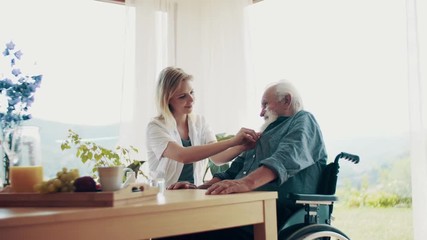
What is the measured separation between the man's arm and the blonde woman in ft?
2.35

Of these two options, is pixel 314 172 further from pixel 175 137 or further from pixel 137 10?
pixel 137 10

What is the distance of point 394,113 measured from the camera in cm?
339

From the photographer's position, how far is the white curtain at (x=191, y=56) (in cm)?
432

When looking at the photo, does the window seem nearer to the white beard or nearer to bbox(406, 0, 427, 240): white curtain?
the white beard

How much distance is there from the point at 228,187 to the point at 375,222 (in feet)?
6.55

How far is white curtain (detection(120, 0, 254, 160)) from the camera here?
14.2ft

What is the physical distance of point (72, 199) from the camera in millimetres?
1551

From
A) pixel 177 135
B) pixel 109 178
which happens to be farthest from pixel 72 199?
pixel 177 135

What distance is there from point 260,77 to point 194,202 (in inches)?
106

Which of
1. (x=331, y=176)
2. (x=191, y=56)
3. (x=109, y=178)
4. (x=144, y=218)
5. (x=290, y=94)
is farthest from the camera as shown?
(x=191, y=56)

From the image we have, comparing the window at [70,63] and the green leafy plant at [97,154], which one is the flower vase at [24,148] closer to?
the green leafy plant at [97,154]

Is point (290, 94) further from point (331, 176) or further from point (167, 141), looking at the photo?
point (167, 141)

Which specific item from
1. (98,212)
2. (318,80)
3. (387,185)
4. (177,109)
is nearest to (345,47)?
(318,80)

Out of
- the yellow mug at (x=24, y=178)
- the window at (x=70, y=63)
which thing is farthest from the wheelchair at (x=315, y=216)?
the window at (x=70, y=63)
